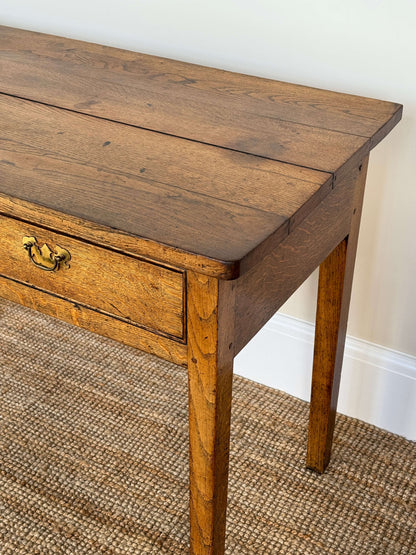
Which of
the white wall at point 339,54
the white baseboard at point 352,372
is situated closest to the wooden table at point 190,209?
the white wall at point 339,54

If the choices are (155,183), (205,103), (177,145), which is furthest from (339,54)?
(155,183)

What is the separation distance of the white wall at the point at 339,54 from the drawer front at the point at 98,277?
66cm

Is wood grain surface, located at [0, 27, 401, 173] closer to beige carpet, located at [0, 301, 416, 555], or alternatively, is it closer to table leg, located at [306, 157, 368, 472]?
table leg, located at [306, 157, 368, 472]

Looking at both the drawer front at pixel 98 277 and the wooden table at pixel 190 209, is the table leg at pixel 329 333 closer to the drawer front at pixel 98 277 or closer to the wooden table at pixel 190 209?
the wooden table at pixel 190 209

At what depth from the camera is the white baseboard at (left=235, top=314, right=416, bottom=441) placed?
1.60 m

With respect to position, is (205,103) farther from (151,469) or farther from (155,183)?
(151,469)

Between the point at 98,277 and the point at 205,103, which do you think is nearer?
the point at 98,277

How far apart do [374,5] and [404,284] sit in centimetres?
56

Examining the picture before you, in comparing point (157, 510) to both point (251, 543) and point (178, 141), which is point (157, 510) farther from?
point (178, 141)

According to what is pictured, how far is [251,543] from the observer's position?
1.41 meters

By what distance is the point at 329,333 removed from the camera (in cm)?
139

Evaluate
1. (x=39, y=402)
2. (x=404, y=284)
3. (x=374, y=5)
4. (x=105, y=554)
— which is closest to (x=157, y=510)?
(x=105, y=554)

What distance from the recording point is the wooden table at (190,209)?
92 cm

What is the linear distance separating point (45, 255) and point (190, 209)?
23 centimetres
